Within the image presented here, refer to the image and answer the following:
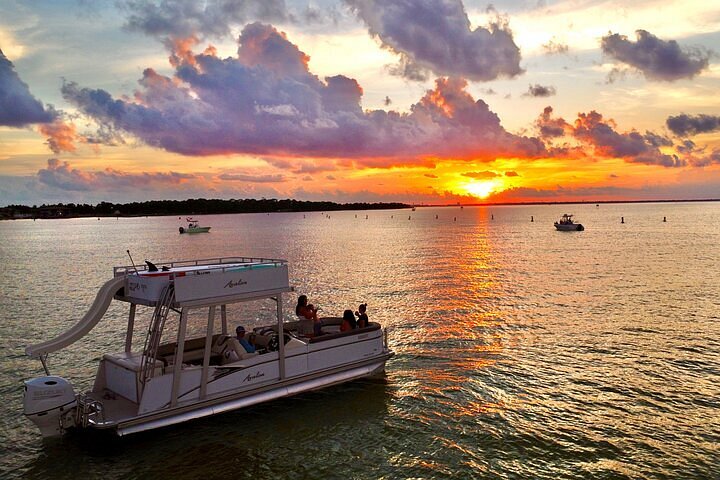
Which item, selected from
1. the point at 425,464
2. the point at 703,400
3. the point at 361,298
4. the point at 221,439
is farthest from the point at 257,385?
the point at 361,298

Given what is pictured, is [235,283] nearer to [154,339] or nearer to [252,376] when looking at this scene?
[154,339]

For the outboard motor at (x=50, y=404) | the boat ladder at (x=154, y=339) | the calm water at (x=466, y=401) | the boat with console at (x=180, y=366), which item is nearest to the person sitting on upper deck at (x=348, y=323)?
the boat with console at (x=180, y=366)

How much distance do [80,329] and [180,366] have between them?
9.25ft

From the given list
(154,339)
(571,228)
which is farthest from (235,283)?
(571,228)

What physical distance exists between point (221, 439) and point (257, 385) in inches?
72.3

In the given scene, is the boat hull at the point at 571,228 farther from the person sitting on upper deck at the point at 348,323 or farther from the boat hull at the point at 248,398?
the person sitting on upper deck at the point at 348,323

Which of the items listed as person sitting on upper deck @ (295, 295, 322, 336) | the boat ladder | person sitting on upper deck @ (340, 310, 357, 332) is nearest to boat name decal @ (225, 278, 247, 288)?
the boat ladder

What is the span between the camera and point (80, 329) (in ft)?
45.4

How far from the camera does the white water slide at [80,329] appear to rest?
13.6 m

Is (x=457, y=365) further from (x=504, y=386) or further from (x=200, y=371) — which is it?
(x=200, y=371)

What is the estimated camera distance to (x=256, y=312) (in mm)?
32594

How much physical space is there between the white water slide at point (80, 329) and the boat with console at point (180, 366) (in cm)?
3

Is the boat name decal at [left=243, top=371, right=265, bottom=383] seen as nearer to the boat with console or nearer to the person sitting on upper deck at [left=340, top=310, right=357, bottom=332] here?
the boat with console

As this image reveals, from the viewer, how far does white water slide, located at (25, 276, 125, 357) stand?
13.6 meters
